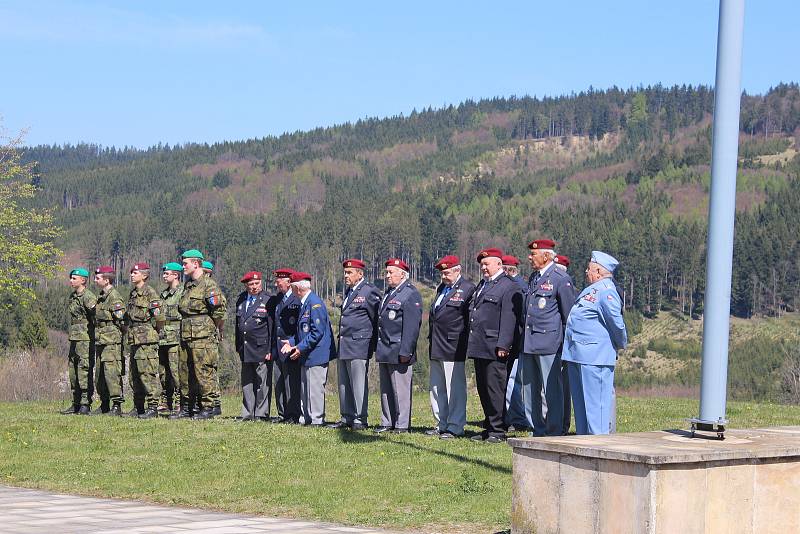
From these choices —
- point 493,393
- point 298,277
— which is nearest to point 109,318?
point 298,277

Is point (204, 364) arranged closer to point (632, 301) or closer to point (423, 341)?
point (423, 341)

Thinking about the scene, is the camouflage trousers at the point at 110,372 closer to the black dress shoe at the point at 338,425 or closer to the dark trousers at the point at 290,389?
the dark trousers at the point at 290,389

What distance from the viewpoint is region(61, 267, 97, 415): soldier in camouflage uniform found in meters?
15.7

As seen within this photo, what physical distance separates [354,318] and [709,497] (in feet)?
23.7

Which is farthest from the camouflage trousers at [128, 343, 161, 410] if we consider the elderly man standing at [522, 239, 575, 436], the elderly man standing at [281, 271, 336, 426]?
the elderly man standing at [522, 239, 575, 436]

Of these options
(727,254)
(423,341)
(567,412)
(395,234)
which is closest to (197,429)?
(567,412)

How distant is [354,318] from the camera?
525 inches

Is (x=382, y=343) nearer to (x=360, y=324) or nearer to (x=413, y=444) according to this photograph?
(x=360, y=324)

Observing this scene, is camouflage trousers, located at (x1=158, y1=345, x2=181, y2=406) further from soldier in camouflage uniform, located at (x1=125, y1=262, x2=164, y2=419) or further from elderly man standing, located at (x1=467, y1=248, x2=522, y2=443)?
elderly man standing, located at (x1=467, y1=248, x2=522, y2=443)

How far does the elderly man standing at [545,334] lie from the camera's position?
37.4 feet

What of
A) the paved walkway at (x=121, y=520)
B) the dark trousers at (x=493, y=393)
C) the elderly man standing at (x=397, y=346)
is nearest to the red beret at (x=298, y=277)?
the elderly man standing at (x=397, y=346)

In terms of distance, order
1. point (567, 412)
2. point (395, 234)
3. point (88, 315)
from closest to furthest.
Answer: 1. point (567, 412)
2. point (88, 315)
3. point (395, 234)

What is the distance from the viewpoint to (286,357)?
13.9 metres

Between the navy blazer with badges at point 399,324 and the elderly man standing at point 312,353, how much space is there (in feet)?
2.58
